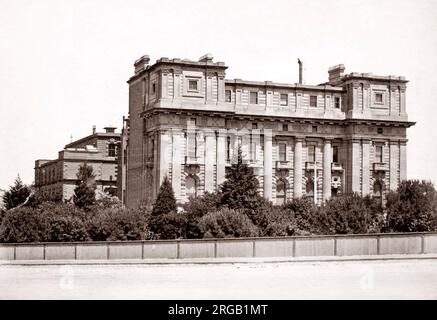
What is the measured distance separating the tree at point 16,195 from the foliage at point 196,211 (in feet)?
69.5

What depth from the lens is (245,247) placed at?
1596 inches

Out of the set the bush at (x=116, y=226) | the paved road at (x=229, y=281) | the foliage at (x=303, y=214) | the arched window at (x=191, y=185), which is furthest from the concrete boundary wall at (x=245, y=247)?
the arched window at (x=191, y=185)

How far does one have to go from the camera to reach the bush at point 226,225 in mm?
46531

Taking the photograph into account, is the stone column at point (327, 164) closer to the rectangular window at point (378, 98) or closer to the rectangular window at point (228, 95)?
the rectangular window at point (378, 98)

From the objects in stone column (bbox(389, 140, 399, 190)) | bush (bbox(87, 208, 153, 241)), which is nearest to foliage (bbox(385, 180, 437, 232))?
bush (bbox(87, 208, 153, 241))

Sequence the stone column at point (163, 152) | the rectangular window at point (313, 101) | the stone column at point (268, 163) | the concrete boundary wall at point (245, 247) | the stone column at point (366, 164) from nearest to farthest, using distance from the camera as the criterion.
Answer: the concrete boundary wall at point (245, 247)
the stone column at point (163, 152)
the stone column at point (268, 163)
the rectangular window at point (313, 101)
the stone column at point (366, 164)

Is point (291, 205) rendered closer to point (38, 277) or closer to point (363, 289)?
point (38, 277)

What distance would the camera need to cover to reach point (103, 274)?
3256 cm

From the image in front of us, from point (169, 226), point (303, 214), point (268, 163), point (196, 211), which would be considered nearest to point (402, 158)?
point (268, 163)

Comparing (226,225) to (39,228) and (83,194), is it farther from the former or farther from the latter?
(83,194)

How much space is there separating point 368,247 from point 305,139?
4586 centimetres

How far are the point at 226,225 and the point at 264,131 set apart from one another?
3662cm
